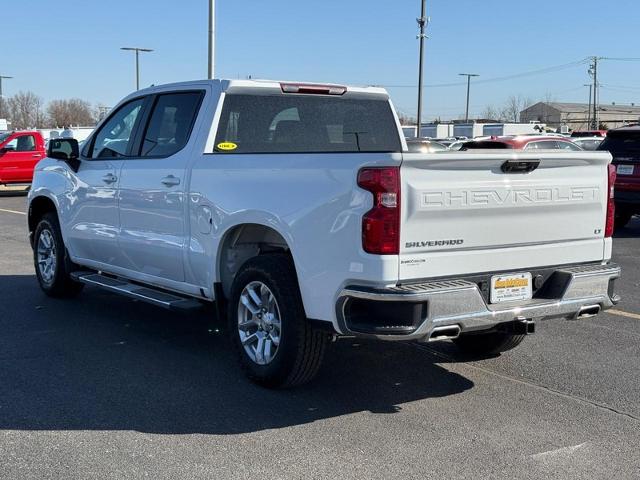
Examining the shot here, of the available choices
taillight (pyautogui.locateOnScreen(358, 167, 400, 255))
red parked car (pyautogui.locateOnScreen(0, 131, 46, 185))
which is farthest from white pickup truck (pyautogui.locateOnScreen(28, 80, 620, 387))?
red parked car (pyautogui.locateOnScreen(0, 131, 46, 185))

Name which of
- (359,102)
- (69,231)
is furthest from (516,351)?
(69,231)

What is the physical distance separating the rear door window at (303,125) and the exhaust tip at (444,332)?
194cm

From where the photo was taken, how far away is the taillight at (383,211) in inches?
167

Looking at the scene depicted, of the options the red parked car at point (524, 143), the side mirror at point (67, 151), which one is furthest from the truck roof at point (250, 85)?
the red parked car at point (524, 143)

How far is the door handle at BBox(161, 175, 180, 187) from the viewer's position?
5.83 metres

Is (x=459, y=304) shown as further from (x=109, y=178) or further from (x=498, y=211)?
(x=109, y=178)

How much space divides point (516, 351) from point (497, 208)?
1.95 meters

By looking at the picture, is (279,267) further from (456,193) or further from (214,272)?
(456,193)

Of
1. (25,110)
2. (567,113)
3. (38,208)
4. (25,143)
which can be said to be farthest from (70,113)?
(38,208)

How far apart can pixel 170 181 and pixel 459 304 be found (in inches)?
101

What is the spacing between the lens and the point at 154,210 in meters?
6.13

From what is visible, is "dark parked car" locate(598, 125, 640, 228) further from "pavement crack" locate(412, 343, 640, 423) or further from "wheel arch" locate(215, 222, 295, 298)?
"wheel arch" locate(215, 222, 295, 298)

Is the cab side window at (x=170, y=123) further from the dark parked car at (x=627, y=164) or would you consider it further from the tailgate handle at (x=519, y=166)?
the dark parked car at (x=627, y=164)

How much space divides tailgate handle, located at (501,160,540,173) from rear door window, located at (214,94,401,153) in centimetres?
164
